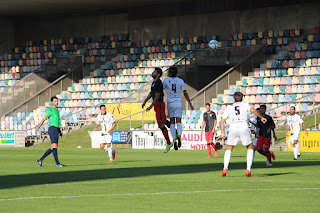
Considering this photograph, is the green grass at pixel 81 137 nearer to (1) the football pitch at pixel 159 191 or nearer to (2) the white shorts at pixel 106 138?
(2) the white shorts at pixel 106 138

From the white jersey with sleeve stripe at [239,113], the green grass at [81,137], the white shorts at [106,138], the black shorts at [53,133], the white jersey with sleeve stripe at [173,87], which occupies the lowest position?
the green grass at [81,137]

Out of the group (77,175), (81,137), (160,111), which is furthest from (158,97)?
(81,137)

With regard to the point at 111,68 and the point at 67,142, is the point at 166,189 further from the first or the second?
the point at 111,68

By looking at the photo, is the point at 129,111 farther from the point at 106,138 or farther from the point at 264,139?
the point at 264,139

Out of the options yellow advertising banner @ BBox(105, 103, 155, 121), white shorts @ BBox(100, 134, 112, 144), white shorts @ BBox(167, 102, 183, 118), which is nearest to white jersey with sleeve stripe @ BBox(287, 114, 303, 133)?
white shorts @ BBox(100, 134, 112, 144)

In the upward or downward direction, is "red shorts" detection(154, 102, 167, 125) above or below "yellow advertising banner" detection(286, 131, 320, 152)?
above

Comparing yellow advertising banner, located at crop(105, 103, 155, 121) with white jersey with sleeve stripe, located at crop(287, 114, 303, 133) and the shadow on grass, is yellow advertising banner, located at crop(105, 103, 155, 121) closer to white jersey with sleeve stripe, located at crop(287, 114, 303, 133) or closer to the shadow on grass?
white jersey with sleeve stripe, located at crop(287, 114, 303, 133)

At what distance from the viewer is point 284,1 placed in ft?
139

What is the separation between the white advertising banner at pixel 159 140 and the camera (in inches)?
1310

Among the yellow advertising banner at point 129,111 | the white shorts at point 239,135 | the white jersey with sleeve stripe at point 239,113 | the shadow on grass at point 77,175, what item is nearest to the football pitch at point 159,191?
the shadow on grass at point 77,175

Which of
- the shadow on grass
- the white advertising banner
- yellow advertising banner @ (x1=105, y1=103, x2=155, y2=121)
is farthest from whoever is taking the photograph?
yellow advertising banner @ (x1=105, y1=103, x2=155, y2=121)

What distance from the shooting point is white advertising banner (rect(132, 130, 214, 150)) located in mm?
33281

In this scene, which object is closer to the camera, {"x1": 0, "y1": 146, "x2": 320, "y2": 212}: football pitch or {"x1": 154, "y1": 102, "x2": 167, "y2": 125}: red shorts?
{"x1": 0, "y1": 146, "x2": 320, "y2": 212}: football pitch

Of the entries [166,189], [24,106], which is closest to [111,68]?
[24,106]
